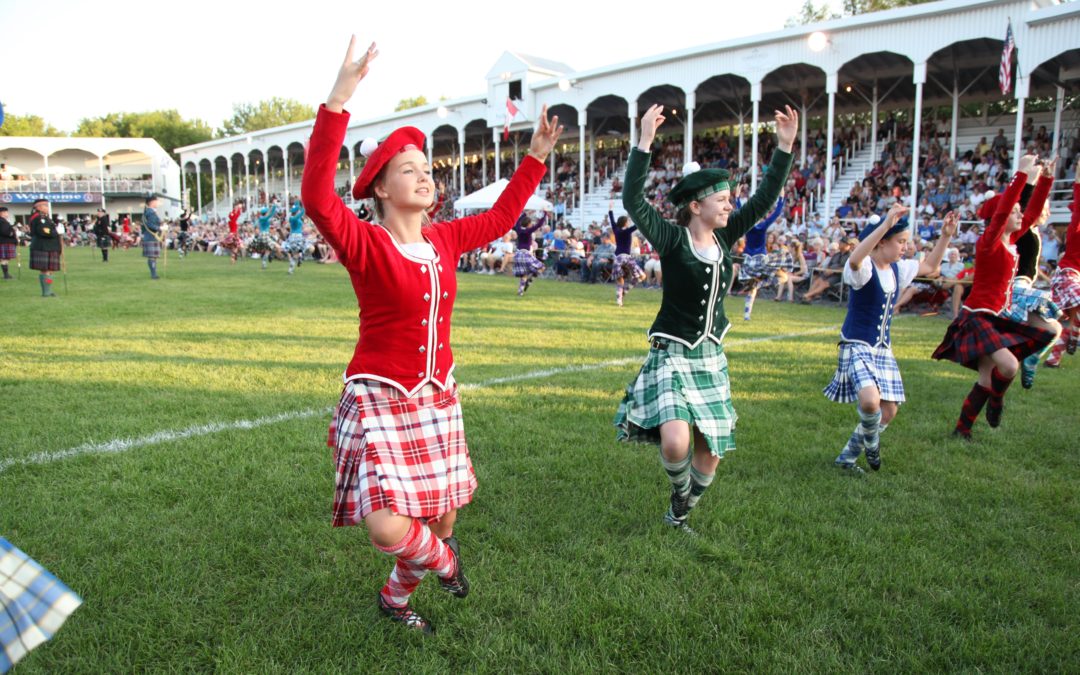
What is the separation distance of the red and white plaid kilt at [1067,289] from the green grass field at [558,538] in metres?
0.95

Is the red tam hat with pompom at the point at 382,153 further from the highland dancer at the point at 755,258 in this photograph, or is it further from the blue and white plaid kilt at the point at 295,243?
the blue and white plaid kilt at the point at 295,243

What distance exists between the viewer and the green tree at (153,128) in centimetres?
8319

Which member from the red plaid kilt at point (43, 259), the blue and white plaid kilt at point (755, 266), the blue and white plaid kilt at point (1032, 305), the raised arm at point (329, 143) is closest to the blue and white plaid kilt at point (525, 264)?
the blue and white plaid kilt at point (755, 266)

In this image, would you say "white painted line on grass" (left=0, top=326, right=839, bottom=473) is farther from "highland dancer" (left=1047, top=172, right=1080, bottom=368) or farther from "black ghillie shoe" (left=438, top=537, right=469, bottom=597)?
"highland dancer" (left=1047, top=172, right=1080, bottom=368)

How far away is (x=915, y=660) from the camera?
287 cm

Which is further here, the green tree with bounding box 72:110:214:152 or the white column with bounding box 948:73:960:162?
the green tree with bounding box 72:110:214:152

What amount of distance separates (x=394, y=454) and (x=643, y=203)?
201 centimetres

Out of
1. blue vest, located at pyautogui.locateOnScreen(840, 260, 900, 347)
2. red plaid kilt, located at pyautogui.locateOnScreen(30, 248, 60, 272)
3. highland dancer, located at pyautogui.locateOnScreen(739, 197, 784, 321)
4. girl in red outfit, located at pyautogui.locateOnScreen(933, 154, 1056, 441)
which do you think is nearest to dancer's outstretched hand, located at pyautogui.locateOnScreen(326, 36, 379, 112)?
blue vest, located at pyautogui.locateOnScreen(840, 260, 900, 347)

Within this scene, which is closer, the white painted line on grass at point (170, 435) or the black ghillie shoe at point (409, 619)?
the black ghillie shoe at point (409, 619)

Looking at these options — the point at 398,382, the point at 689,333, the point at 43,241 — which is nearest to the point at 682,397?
the point at 689,333

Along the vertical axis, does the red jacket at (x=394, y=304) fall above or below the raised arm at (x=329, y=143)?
below

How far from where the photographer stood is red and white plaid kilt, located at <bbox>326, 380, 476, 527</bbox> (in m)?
2.69

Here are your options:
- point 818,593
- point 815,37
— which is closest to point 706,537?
point 818,593

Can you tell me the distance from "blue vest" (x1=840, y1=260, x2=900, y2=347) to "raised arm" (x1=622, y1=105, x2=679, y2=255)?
1.81m
